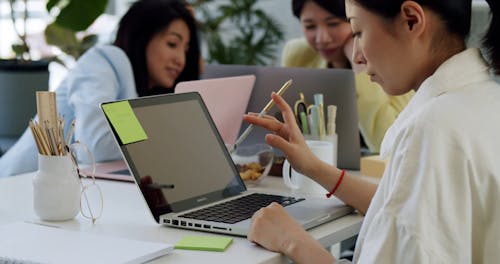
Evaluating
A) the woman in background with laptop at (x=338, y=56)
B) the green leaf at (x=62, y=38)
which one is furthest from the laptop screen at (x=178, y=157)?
the green leaf at (x=62, y=38)

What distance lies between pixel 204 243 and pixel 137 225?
0.21 m

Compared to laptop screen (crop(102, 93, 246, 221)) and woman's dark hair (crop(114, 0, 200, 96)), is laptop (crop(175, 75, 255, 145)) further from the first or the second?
woman's dark hair (crop(114, 0, 200, 96))

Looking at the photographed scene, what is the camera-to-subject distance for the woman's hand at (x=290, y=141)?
162 cm

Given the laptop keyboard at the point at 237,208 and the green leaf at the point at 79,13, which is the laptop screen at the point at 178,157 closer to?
the laptop keyboard at the point at 237,208

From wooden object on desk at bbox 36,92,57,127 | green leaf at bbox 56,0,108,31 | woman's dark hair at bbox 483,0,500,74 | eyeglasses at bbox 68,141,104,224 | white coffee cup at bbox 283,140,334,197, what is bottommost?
white coffee cup at bbox 283,140,334,197

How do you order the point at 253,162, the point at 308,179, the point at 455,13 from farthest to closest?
the point at 253,162 → the point at 308,179 → the point at 455,13

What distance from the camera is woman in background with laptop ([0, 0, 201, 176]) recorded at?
2.28 metres

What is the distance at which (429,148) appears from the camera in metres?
1.11

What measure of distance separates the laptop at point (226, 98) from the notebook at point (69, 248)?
2.00 feet

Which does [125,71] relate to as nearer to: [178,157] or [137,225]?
[178,157]

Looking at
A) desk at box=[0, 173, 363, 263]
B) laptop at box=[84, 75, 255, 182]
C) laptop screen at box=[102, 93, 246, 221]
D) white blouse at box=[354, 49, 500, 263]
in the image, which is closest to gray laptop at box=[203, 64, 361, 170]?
laptop at box=[84, 75, 255, 182]

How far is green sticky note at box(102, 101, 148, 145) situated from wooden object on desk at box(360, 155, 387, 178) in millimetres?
666

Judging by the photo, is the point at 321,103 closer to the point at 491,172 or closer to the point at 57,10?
the point at 491,172

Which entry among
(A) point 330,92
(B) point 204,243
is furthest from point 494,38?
(A) point 330,92
